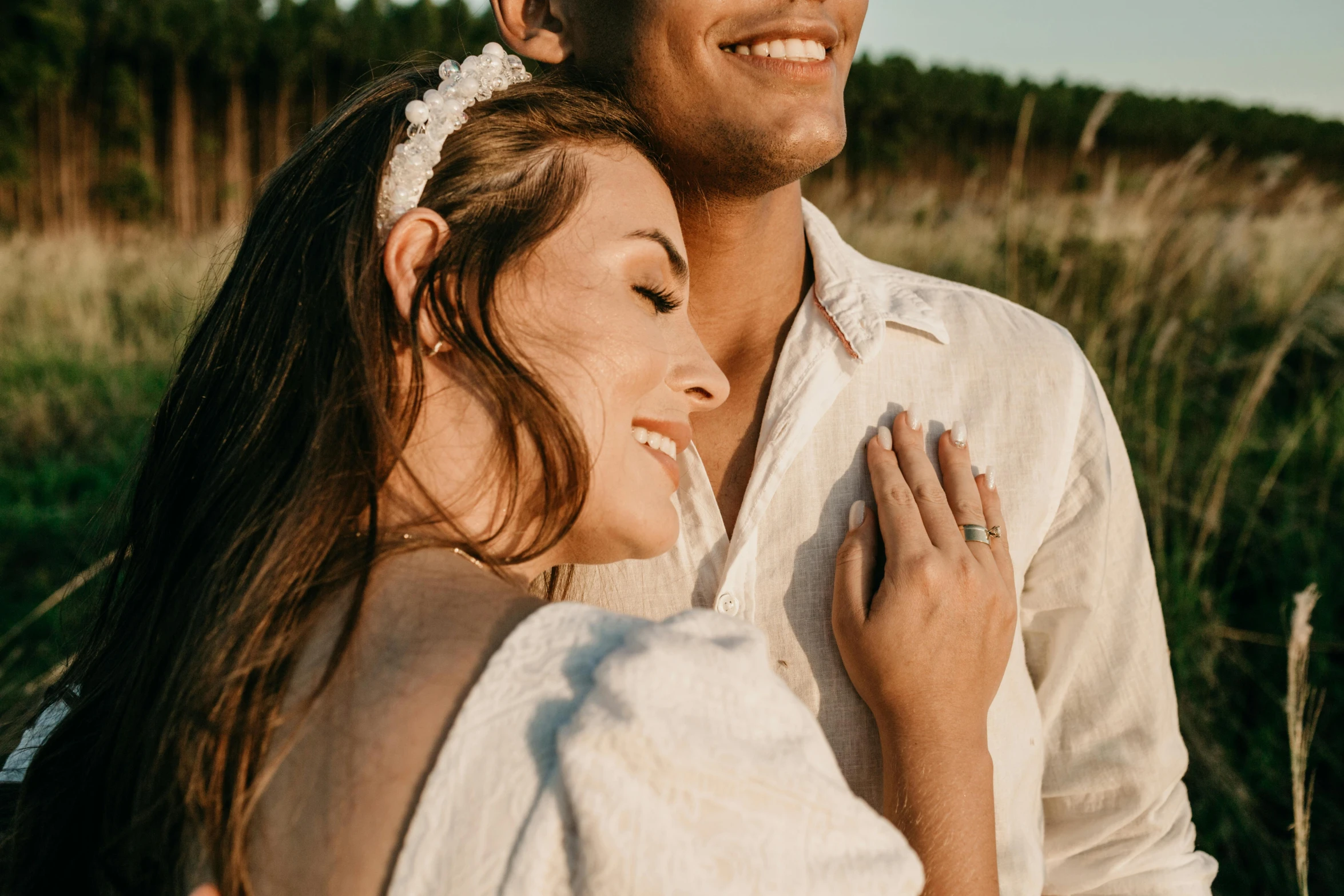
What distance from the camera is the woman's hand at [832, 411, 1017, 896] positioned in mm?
1563

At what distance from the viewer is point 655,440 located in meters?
1.71

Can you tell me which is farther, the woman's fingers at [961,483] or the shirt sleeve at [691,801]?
the woman's fingers at [961,483]

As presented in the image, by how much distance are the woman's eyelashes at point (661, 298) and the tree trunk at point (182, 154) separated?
1753cm

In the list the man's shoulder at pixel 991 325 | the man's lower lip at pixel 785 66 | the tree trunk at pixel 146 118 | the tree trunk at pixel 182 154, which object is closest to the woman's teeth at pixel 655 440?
the man's shoulder at pixel 991 325

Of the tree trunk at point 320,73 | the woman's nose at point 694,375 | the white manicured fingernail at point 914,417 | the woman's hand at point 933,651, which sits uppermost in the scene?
the tree trunk at point 320,73

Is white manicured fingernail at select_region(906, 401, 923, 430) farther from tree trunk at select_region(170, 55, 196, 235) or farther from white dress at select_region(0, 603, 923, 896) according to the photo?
tree trunk at select_region(170, 55, 196, 235)

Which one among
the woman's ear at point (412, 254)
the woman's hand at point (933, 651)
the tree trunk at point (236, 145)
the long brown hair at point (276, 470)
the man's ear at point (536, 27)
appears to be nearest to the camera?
the long brown hair at point (276, 470)

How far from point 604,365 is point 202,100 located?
19.8 m

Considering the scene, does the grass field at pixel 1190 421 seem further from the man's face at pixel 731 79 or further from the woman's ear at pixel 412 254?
the man's face at pixel 731 79

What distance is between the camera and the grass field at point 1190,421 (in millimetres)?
3602

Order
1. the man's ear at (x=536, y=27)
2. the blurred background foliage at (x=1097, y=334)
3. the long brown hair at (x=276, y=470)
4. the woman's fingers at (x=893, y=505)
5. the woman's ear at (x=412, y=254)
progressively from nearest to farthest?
1. the long brown hair at (x=276, y=470)
2. the woman's ear at (x=412, y=254)
3. the woman's fingers at (x=893, y=505)
4. the man's ear at (x=536, y=27)
5. the blurred background foliage at (x=1097, y=334)

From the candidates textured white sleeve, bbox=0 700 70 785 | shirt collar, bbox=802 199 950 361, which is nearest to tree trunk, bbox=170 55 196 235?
textured white sleeve, bbox=0 700 70 785

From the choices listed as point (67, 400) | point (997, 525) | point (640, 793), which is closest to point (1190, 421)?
point (997, 525)

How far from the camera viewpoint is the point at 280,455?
4.63 feet
